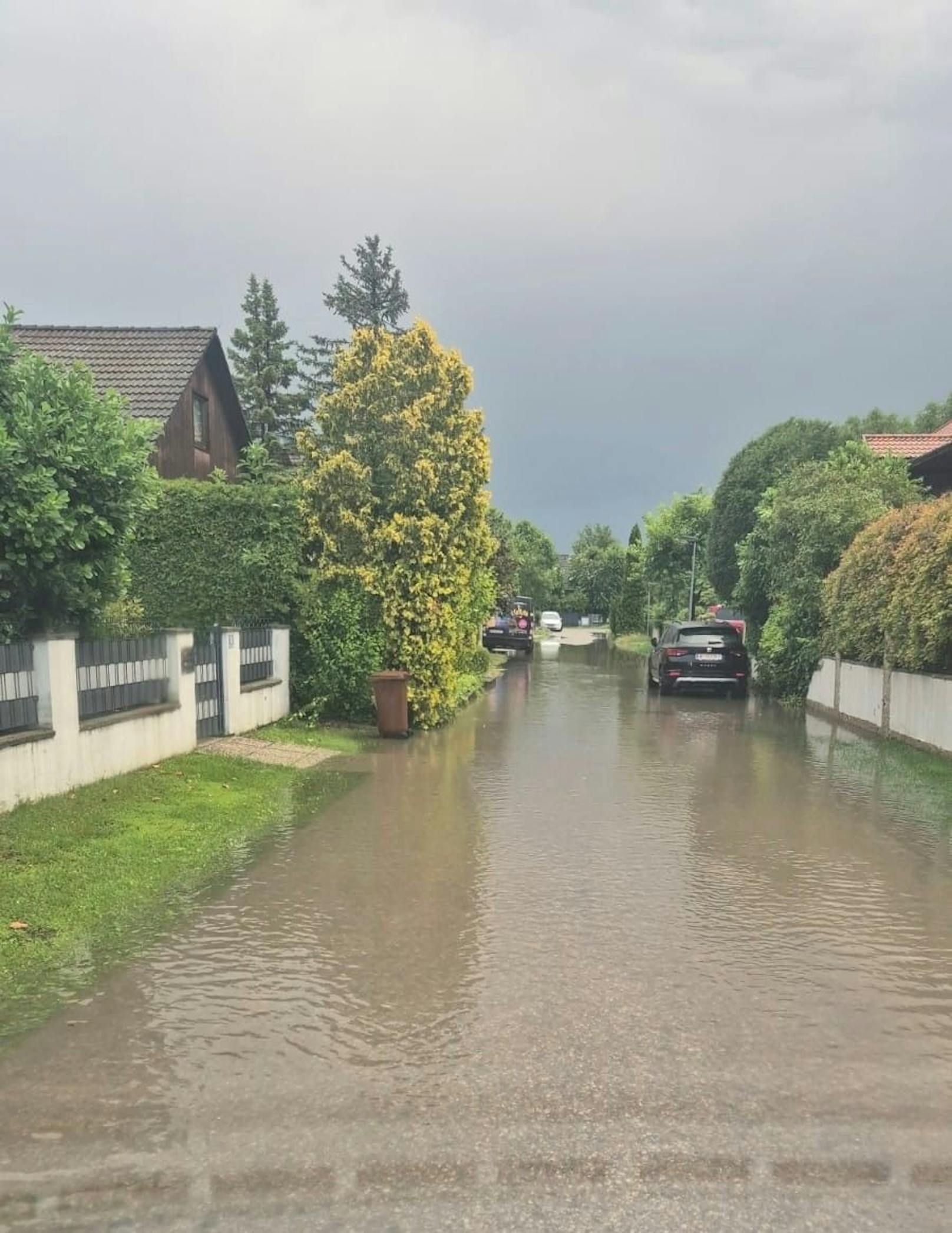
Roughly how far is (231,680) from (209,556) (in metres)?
2.56

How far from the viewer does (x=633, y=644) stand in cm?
4984

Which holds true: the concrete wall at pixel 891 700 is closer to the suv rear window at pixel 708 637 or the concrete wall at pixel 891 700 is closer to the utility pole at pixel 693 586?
the suv rear window at pixel 708 637

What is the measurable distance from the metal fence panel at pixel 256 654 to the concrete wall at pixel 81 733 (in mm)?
654

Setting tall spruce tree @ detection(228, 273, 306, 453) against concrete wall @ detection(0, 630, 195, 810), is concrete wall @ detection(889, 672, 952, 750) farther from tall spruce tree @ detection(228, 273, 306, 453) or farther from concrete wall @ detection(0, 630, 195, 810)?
tall spruce tree @ detection(228, 273, 306, 453)

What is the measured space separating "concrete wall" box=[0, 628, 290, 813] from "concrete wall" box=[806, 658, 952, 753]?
9.14 meters

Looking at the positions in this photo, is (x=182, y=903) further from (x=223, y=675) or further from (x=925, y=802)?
(x=925, y=802)

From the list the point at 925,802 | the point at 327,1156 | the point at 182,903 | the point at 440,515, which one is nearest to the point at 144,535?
the point at 440,515

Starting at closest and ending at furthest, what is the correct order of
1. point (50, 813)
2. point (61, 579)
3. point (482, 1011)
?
1. point (482, 1011)
2. point (50, 813)
3. point (61, 579)

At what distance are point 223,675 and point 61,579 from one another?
333cm

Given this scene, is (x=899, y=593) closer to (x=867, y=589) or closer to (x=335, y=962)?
(x=867, y=589)

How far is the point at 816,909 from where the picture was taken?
5871 mm

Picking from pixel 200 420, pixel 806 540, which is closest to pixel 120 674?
pixel 200 420

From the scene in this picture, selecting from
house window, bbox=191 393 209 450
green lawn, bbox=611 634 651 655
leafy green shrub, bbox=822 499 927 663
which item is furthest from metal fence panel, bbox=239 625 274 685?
green lawn, bbox=611 634 651 655

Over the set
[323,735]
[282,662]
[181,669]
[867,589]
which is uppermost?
[867,589]
